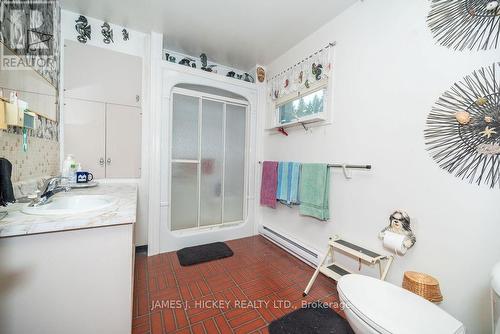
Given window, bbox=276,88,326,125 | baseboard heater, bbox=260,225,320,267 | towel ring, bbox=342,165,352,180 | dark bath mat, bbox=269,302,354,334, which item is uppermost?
window, bbox=276,88,326,125

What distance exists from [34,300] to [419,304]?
191cm

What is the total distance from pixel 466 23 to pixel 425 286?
1582 mm

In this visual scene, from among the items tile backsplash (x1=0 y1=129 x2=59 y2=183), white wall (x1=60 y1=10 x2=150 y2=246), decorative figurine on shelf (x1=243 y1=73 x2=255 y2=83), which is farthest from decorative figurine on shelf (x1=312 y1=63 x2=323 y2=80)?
tile backsplash (x1=0 y1=129 x2=59 y2=183)

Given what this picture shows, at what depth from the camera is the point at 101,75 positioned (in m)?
2.12

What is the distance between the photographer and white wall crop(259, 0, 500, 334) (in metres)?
1.12

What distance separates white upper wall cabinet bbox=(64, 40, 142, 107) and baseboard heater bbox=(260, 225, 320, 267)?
→ 2.37 m

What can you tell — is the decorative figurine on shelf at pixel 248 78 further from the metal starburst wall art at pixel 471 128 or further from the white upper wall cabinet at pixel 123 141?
the metal starburst wall art at pixel 471 128

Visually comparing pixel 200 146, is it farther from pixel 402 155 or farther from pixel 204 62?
pixel 402 155

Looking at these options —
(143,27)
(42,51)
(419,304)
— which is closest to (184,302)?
(419,304)

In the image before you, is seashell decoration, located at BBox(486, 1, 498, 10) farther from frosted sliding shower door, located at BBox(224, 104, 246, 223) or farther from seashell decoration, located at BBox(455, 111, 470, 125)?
frosted sliding shower door, located at BBox(224, 104, 246, 223)

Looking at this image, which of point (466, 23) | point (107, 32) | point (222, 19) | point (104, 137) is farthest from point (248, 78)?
point (466, 23)

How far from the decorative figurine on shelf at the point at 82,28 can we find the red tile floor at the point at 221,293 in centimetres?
246

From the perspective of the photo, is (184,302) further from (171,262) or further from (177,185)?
(177,185)

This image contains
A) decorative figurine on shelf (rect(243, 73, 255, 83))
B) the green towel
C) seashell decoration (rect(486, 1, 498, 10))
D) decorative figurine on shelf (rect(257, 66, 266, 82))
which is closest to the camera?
seashell decoration (rect(486, 1, 498, 10))
